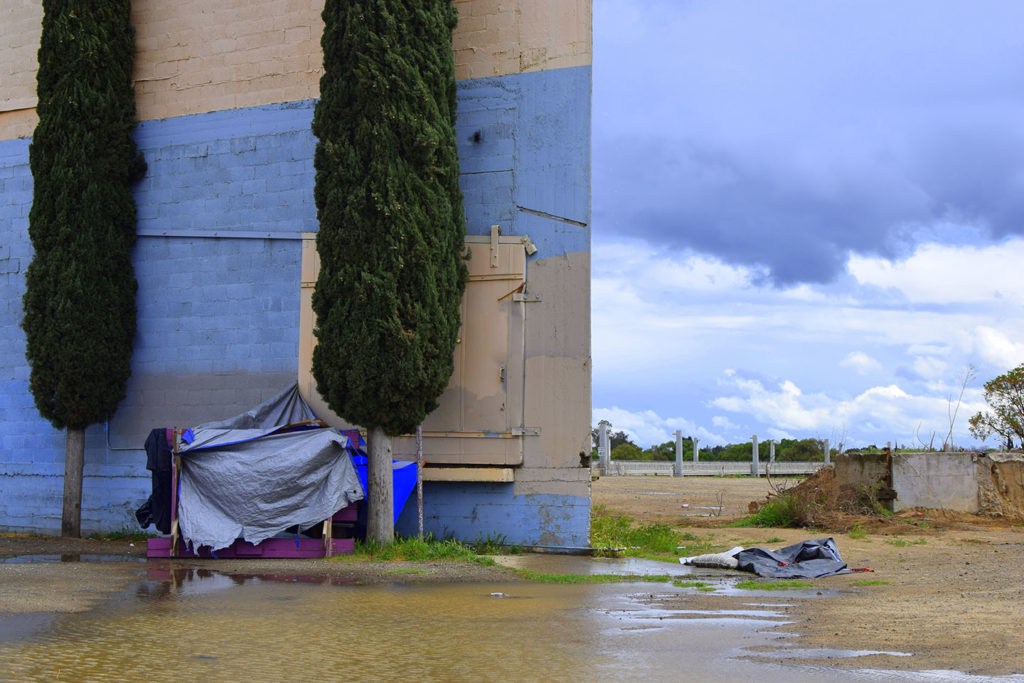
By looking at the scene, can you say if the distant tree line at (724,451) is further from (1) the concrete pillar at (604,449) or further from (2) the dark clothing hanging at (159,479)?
(2) the dark clothing hanging at (159,479)

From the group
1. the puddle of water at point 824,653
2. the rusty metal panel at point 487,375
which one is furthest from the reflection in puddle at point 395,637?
the rusty metal panel at point 487,375

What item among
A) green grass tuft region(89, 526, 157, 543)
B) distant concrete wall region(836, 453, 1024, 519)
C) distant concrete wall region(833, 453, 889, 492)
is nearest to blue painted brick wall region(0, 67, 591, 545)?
green grass tuft region(89, 526, 157, 543)

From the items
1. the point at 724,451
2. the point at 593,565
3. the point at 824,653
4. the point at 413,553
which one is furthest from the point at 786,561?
the point at 724,451

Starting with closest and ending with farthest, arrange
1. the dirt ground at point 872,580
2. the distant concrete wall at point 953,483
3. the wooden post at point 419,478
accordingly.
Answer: the dirt ground at point 872,580 → the wooden post at point 419,478 → the distant concrete wall at point 953,483

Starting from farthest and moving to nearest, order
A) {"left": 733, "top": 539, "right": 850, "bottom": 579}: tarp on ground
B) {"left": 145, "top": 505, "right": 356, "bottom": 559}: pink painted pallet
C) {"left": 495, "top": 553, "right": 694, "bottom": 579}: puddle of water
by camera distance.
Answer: {"left": 145, "top": 505, "right": 356, "bottom": 559}: pink painted pallet, {"left": 495, "top": 553, "right": 694, "bottom": 579}: puddle of water, {"left": 733, "top": 539, "right": 850, "bottom": 579}: tarp on ground

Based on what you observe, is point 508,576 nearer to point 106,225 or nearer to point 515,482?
point 515,482

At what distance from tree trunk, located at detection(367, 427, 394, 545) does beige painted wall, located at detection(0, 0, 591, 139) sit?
5209 millimetres

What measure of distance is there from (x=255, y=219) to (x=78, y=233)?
2534mm

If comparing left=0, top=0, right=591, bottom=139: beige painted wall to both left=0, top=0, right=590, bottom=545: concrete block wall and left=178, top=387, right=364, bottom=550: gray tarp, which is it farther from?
left=178, top=387, right=364, bottom=550: gray tarp

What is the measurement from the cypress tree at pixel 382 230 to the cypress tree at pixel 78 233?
4061 millimetres

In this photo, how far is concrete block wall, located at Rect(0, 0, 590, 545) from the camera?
41.9ft

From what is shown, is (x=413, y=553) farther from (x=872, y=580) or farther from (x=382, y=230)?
(x=872, y=580)

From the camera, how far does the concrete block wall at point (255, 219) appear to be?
12766 millimetres

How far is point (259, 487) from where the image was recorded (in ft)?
38.2
